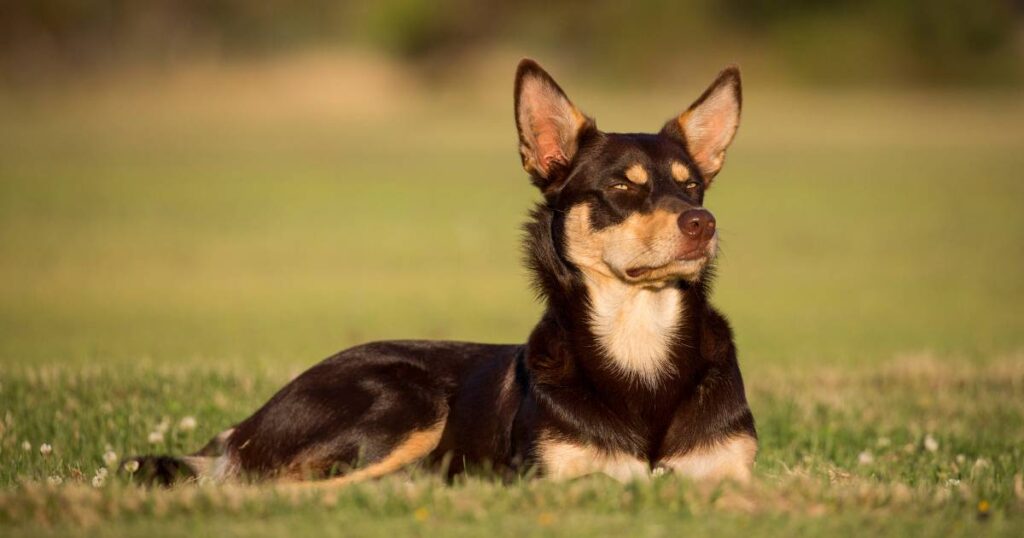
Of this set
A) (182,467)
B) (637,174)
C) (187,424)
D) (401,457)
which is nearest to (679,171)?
(637,174)

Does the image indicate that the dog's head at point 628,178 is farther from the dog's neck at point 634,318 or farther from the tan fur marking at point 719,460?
the tan fur marking at point 719,460

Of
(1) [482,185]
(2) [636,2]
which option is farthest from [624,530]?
(2) [636,2]

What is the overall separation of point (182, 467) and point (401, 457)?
4.00ft

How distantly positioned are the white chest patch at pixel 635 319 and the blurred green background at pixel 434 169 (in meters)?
2.53

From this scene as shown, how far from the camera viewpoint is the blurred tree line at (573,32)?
7694cm

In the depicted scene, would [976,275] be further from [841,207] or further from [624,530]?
[624,530]

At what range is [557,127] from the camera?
7.81 meters

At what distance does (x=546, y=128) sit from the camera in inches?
308

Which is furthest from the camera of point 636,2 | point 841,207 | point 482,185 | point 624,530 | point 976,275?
point 636,2

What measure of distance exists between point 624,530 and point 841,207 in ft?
95.7

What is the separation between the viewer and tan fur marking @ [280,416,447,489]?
750 centimetres

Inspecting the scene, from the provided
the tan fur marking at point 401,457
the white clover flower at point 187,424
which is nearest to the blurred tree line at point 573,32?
the white clover flower at point 187,424

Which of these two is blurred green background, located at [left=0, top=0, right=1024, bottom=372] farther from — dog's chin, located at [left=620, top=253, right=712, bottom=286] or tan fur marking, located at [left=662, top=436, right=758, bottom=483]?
tan fur marking, located at [left=662, top=436, right=758, bottom=483]

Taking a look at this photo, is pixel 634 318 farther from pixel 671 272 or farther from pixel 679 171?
pixel 679 171
